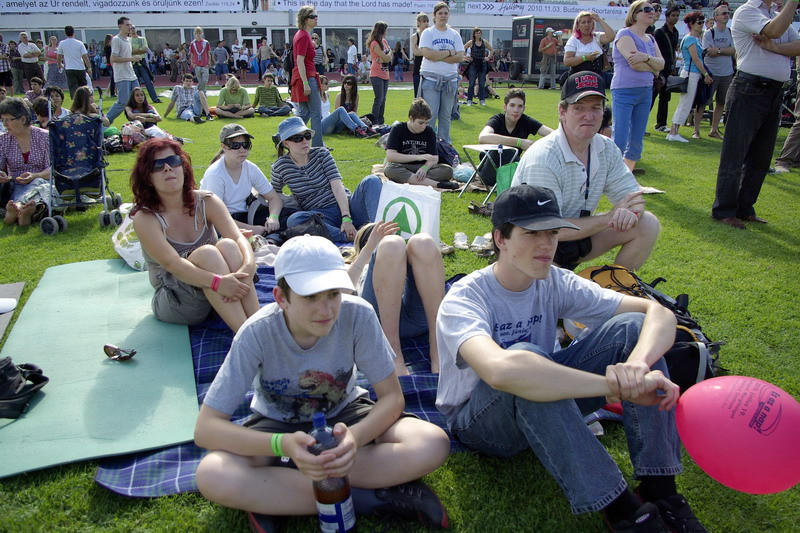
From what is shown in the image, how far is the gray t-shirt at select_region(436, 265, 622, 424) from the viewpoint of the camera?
2.46 metres

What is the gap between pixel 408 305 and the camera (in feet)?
12.1

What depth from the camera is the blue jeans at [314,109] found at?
9.07 metres

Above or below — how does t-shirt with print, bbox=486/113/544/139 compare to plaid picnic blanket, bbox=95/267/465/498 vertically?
above

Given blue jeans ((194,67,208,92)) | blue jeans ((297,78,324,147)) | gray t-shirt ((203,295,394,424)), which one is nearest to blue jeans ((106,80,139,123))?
blue jeans ((297,78,324,147))

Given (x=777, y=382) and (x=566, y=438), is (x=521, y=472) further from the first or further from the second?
(x=777, y=382)

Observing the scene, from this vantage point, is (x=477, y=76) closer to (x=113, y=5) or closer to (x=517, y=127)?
(x=517, y=127)

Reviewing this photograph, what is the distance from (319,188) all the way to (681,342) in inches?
147

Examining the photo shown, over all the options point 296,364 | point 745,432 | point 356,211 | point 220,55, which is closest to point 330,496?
point 296,364

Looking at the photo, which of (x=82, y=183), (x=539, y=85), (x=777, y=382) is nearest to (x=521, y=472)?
(x=777, y=382)

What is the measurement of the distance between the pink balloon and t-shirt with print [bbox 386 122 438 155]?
559 cm

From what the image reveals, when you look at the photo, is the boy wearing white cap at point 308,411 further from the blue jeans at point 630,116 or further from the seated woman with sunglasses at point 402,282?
the blue jeans at point 630,116

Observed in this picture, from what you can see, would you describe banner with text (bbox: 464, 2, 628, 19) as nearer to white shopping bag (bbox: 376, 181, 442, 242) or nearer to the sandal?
the sandal

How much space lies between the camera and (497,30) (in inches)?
1448

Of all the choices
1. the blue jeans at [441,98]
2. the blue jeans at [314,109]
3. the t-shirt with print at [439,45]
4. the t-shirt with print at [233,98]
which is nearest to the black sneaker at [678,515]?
the blue jeans at [441,98]
